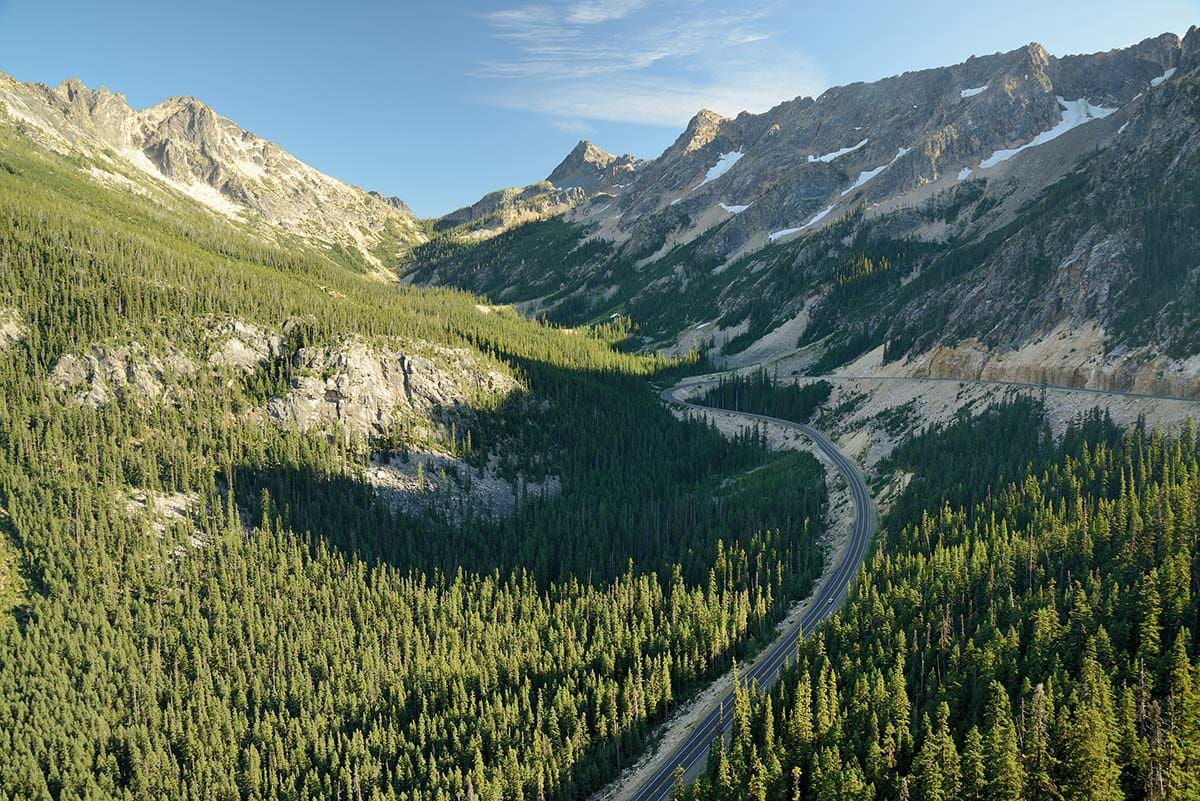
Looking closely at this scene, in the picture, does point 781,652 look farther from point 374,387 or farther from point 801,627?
point 374,387

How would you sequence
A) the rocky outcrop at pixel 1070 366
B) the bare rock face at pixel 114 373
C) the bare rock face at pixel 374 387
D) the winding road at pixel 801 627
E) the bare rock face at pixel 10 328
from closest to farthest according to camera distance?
the winding road at pixel 801 627, the rocky outcrop at pixel 1070 366, the bare rock face at pixel 114 373, the bare rock face at pixel 10 328, the bare rock face at pixel 374 387

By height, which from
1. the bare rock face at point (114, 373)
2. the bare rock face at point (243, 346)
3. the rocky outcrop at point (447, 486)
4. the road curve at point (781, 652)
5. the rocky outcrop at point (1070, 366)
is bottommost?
the road curve at point (781, 652)

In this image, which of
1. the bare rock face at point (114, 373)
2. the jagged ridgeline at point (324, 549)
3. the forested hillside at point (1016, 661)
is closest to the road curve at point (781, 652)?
the jagged ridgeline at point (324, 549)

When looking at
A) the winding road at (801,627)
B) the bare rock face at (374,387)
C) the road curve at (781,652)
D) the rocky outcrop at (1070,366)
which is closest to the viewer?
the road curve at (781,652)

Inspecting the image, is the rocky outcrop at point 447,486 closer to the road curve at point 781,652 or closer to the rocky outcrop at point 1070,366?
the road curve at point 781,652

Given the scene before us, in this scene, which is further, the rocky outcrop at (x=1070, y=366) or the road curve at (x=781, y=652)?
the rocky outcrop at (x=1070, y=366)

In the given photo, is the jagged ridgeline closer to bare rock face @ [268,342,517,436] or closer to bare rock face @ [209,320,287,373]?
bare rock face @ [268,342,517,436]

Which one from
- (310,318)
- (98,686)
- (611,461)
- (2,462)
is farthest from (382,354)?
(98,686)

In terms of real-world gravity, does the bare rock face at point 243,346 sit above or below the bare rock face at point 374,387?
above

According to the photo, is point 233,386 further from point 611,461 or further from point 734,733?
point 734,733
